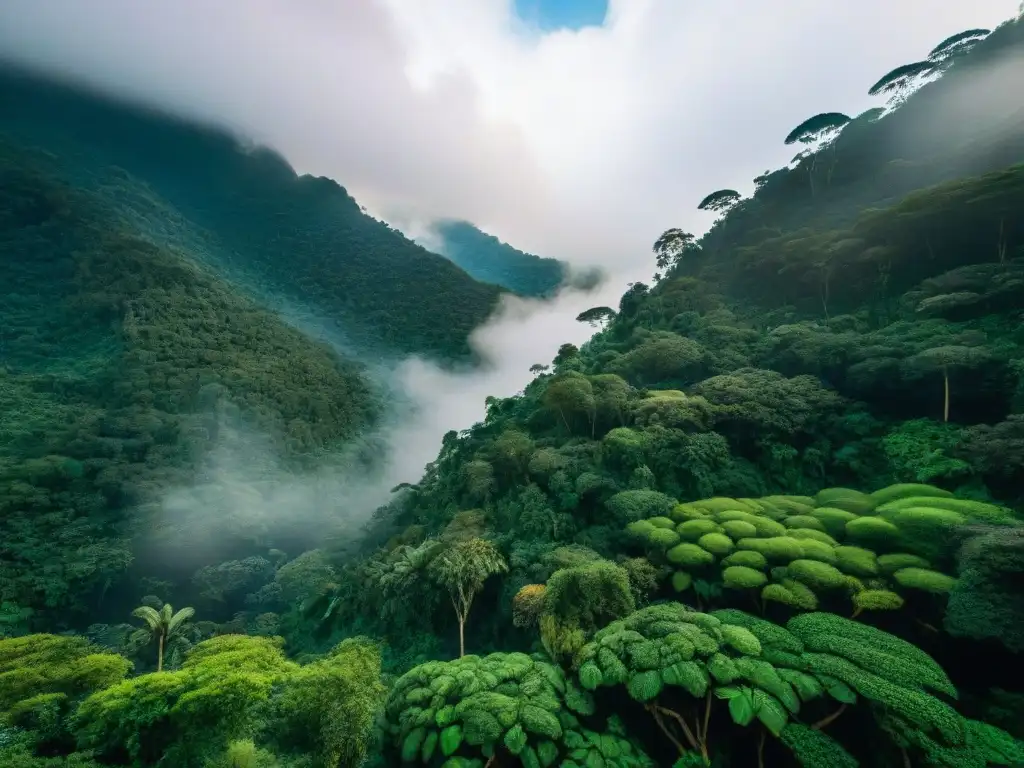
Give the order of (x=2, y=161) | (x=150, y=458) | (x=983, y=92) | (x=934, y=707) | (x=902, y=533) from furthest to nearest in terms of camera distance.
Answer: (x=2, y=161) < (x=150, y=458) < (x=983, y=92) < (x=902, y=533) < (x=934, y=707)

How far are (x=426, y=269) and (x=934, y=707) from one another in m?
131

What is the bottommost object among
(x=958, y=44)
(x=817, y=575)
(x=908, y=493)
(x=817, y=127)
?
(x=817, y=575)

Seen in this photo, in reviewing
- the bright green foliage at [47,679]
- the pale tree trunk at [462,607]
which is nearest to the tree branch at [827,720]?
the pale tree trunk at [462,607]

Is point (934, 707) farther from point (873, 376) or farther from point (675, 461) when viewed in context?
point (873, 376)

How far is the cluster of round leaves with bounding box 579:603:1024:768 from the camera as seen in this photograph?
9070mm

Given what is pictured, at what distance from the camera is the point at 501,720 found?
37.1ft

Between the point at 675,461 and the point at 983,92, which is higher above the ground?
the point at 983,92

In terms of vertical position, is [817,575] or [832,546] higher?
[832,546]

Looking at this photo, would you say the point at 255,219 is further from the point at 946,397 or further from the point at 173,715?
the point at 946,397

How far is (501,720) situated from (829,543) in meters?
11.8

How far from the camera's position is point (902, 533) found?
14.2 metres

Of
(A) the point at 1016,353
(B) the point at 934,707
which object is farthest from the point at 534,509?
(A) the point at 1016,353

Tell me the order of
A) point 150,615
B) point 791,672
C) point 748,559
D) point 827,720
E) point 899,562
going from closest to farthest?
point 827,720 → point 791,672 → point 899,562 → point 748,559 → point 150,615

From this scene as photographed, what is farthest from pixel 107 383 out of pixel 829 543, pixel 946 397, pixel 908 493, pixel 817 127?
pixel 817 127
